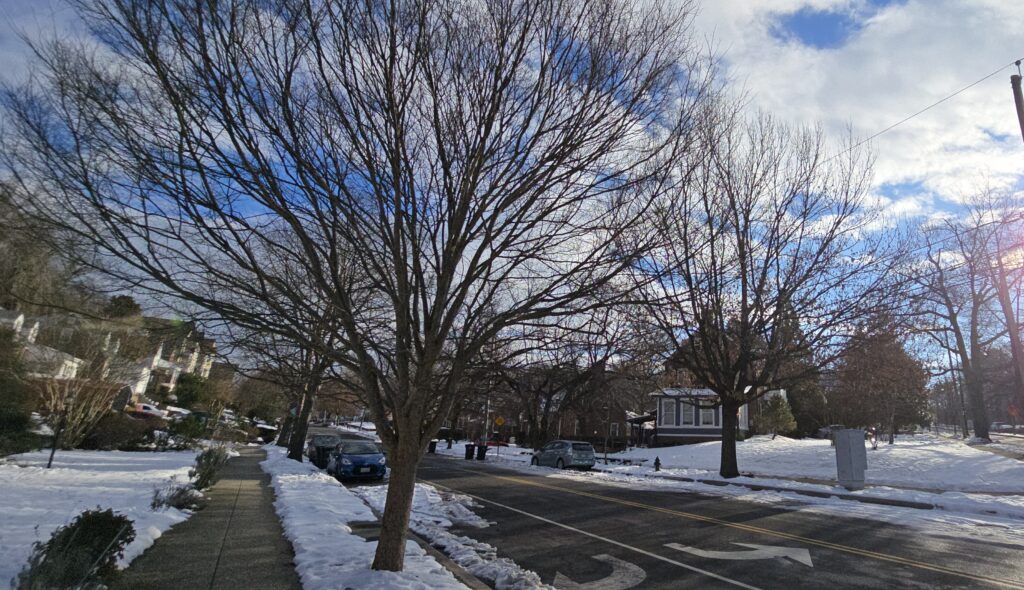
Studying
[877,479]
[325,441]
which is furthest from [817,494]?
[325,441]

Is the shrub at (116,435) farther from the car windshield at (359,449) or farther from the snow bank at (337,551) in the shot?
the snow bank at (337,551)

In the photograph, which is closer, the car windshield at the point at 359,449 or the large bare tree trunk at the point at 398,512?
the large bare tree trunk at the point at 398,512

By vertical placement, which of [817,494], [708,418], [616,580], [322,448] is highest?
[708,418]

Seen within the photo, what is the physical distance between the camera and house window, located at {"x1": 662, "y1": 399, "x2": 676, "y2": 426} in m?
43.9

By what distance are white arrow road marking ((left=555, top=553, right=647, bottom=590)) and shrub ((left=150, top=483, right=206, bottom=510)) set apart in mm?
6101

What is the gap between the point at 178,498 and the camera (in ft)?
30.0

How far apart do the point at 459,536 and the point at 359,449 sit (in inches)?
440

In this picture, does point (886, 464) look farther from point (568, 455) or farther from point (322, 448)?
point (322, 448)

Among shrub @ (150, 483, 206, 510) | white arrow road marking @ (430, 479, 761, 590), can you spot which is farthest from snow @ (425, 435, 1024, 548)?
shrub @ (150, 483, 206, 510)

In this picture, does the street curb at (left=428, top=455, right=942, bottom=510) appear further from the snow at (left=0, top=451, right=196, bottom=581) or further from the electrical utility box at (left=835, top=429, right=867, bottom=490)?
the snow at (left=0, top=451, right=196, bottom=581)

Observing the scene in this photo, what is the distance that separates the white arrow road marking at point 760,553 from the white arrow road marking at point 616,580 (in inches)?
55.0

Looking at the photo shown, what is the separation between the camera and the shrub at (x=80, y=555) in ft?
13.6

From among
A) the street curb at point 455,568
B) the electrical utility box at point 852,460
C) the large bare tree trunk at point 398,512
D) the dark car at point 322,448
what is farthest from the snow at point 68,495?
the electrical utility box at point 852,460

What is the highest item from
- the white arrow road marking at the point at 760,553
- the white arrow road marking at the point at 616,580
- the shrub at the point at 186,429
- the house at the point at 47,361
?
the house at the point at 47,361
